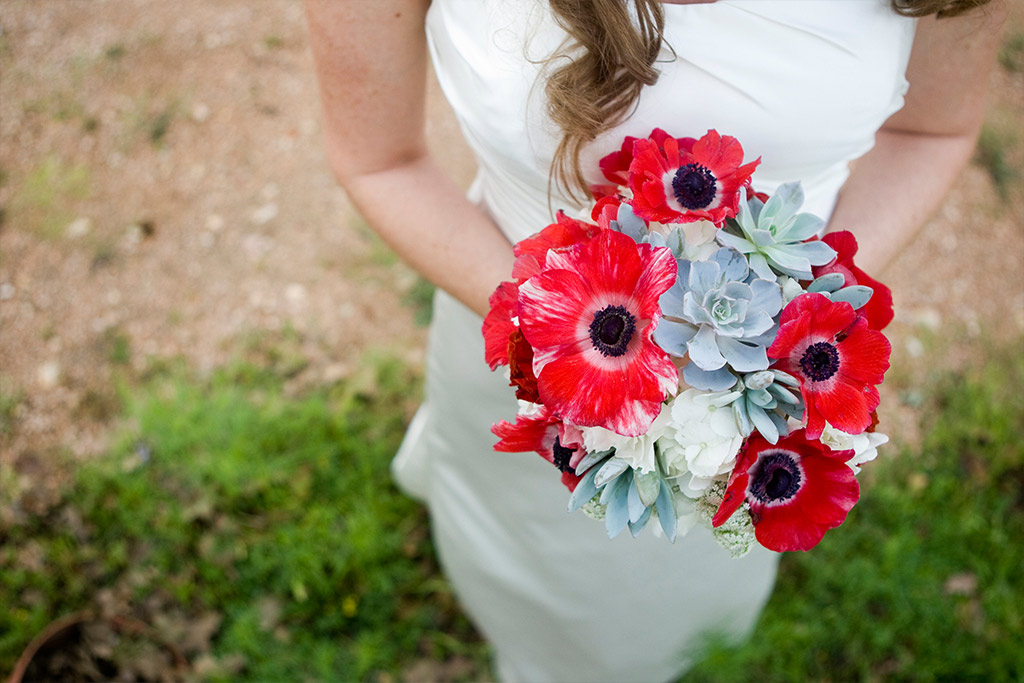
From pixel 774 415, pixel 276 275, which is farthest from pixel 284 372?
pixel 774 415

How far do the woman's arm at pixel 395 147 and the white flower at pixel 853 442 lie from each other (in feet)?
2.30

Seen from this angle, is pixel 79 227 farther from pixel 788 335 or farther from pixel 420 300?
pixel 788 335

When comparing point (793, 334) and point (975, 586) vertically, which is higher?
point (793, 334)

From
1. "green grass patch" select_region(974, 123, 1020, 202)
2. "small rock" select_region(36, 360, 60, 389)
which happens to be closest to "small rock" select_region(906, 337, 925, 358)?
"green grass patch" select_region(974, 123, 1020, 202)

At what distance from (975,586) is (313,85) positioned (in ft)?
11.6

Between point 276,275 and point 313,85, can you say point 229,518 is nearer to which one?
point 276,275

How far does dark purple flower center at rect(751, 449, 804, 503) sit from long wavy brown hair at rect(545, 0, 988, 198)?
0.51 m

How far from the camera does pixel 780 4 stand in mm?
1107

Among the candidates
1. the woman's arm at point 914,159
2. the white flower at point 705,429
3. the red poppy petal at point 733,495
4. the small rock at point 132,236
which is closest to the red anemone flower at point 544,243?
the white flower at point 705,429

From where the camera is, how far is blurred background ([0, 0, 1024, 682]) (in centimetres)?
239

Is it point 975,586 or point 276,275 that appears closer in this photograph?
point 975,586

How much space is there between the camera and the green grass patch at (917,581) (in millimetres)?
2355

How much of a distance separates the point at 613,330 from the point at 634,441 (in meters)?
0.14

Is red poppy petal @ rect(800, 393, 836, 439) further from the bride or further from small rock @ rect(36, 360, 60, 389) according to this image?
small rock @ rect(36, 360, 60, 389)
